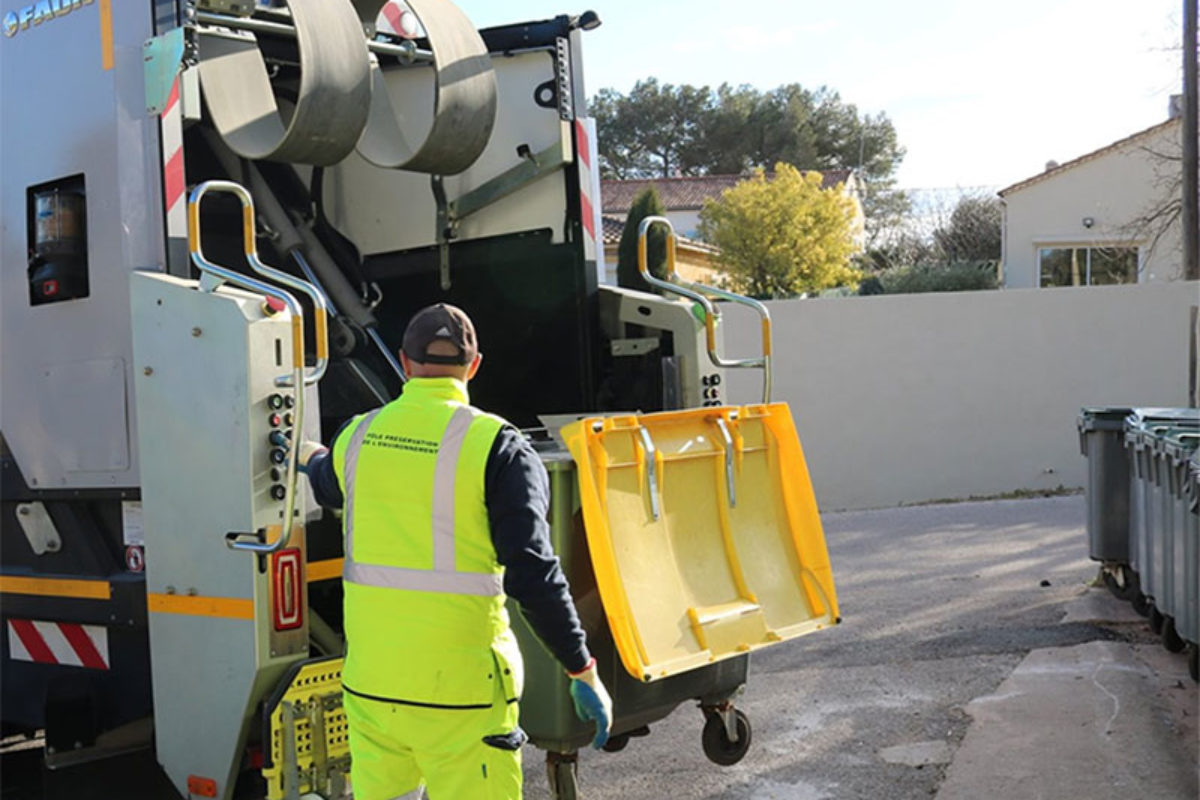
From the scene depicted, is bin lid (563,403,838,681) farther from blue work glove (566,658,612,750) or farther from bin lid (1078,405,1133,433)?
bin lid (1078,405,1133,433)

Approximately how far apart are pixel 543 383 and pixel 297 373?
6.89 ft

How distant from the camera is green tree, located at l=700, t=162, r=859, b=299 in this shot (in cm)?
3081

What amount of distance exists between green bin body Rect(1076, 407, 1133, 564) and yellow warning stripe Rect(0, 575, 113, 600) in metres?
6.06

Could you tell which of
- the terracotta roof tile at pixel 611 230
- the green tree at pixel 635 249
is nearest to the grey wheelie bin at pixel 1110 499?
the green tree at pixel 635 249

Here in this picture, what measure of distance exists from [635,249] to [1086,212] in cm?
1814

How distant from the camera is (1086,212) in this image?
28812mm

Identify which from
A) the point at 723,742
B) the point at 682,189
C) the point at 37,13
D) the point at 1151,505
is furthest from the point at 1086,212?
the point at 37,13

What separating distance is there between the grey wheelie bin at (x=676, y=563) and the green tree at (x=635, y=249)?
1.24 metres

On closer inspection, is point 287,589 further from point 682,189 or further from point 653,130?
point 653,130

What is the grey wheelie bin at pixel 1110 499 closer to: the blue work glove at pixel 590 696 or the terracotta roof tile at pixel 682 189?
the blue work glove at pixel 590 696

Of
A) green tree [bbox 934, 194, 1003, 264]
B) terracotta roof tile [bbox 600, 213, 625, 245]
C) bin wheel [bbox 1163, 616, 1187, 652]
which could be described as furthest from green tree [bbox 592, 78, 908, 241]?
bin wheel [bbox 1163, 616, 1187, 652]

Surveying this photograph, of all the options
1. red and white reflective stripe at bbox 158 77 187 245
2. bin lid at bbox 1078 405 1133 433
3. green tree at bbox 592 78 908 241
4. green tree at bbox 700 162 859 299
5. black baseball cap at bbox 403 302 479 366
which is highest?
green tree at bbox 592 78 908 241

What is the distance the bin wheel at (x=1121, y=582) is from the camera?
780 centimetres

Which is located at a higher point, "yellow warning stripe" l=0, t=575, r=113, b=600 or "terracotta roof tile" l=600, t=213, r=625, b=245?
"terracotta roof tile" l=600, t=213, r=625, b=245
